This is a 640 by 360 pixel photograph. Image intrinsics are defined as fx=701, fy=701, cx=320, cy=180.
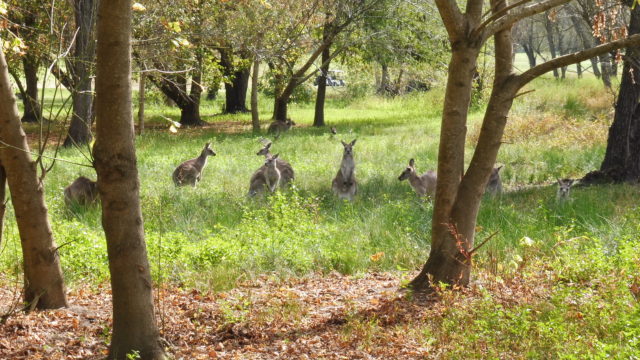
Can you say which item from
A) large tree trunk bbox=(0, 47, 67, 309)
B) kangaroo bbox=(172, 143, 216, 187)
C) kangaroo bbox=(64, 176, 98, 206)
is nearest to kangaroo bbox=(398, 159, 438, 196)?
kangaroo bbox=(172, 143, 216, 187)

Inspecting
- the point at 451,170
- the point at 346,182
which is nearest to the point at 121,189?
the point at 451,170

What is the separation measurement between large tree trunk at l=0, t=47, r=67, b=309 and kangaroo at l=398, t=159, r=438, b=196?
8.55 meters

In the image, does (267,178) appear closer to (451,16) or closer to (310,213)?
(310,213)

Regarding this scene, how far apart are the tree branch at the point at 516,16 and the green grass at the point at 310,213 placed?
7.90 feet

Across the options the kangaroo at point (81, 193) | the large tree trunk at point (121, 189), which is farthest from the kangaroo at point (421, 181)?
the large tree trunk at point (121, 189)

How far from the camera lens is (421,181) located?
1383 centimetres

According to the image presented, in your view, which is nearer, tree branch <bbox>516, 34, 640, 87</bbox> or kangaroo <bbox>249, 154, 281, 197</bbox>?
tree branch <bbox>516, 34, 640, 87</bbox>

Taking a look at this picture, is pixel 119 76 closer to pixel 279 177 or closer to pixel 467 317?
pixel 467 317

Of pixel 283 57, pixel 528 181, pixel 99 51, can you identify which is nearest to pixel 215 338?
pixel 99 51

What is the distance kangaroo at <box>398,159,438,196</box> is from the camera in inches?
533

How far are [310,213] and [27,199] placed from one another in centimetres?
540

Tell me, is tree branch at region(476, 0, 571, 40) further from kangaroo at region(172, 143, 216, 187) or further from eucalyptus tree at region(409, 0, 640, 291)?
kangaroo at region(172, 143, 216, 187)

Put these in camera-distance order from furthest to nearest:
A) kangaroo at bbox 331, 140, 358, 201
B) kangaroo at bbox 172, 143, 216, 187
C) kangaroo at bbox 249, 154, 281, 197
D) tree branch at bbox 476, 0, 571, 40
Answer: kangaroo at bbox 172, 143, 216, 187 → kangaroo at bbox 249, 154, 281, 197 → kangaroo at bbox 331, 140, 358, 201 → tree branch at bbox 476, 0, 571, 40

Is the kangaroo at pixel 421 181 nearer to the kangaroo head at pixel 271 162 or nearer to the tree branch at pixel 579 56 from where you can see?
the kangaroo head at pixel 271 162
